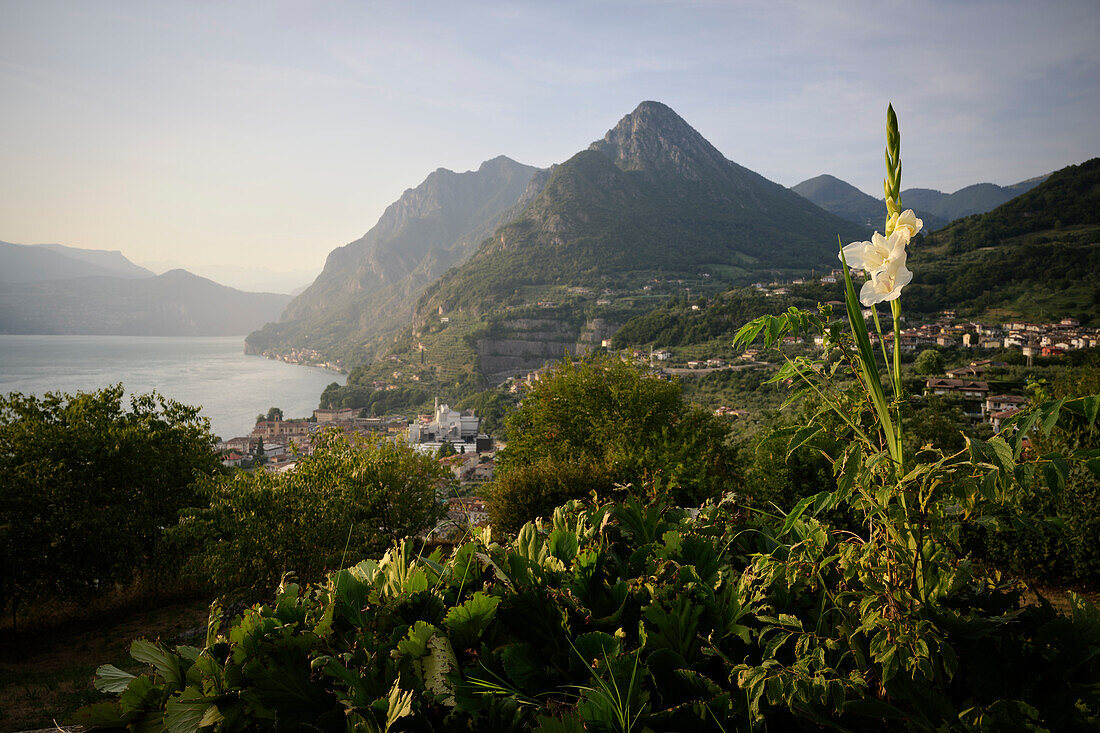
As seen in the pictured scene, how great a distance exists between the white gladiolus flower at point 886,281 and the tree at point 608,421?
10183mm

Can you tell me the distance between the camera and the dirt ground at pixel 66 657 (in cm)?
540

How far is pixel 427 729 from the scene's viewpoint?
1037mm

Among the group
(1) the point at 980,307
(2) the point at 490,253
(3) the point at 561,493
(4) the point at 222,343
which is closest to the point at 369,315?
(4) the point at 222,343

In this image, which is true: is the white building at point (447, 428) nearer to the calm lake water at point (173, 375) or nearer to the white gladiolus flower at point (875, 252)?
the calm lake water at point (173, 375)

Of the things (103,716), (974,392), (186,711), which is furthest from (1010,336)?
(103,716)

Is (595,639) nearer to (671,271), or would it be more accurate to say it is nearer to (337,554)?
(337,554)

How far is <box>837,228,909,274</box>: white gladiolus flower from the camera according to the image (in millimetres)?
1302

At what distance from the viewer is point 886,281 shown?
1.29 m

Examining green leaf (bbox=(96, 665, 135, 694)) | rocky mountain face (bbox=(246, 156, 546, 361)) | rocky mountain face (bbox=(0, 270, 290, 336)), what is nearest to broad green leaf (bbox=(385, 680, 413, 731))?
green leaf (bbox=(96, 665, 135, 694))

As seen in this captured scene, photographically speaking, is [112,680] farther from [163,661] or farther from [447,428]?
[447,428]

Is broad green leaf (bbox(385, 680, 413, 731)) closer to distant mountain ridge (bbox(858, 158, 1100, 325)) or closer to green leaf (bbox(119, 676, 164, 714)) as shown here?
green leaf (bbox(119, 676, 164, 714))

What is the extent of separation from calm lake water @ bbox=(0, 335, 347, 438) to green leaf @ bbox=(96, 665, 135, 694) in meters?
38.1

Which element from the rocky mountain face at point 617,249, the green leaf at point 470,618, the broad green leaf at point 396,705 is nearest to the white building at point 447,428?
the rocky mountain face at point 617,249

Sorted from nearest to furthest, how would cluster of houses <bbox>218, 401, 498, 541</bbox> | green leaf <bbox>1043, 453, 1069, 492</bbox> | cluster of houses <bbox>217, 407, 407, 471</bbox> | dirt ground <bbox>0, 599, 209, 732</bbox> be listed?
1. green leaf <bbox>1043, 453, 1069, 492</bbox>
2. dirt ground <bbox>0, 599, 209, 732</bbox>
3. cluster of houses <bbox>217, 407, 407, 471</bbox>
4. cluster of houses <bbox>218, 401, 498, 541</bbox>
